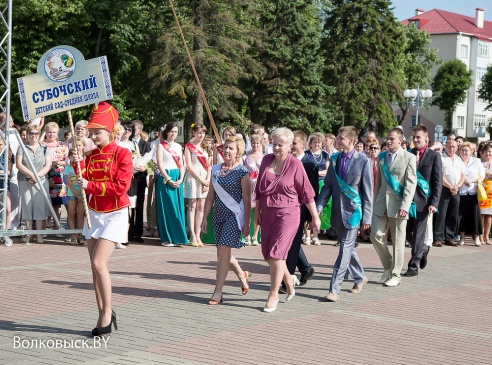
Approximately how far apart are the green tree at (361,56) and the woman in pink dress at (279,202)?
47220 mm

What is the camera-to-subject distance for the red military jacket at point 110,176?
6973 millimetres

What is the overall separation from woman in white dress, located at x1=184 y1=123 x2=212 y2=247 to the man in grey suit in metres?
4.65

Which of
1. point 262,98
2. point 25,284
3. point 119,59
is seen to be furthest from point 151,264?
point 262,98

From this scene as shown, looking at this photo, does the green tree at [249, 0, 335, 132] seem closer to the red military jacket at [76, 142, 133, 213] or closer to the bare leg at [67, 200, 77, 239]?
the bare leg at [67, 200, 77, 239]

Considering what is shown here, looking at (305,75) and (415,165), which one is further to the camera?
(305,75)

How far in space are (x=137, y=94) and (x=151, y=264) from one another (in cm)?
3271

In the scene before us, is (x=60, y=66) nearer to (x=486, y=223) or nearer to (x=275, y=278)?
(x=275, y=278)

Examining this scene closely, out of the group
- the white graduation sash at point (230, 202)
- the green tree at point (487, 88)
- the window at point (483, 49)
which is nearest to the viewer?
the white graduation sash at point (230, 202)

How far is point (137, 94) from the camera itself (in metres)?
43.5

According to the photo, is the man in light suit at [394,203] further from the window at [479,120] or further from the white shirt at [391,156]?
the window at [479,120]

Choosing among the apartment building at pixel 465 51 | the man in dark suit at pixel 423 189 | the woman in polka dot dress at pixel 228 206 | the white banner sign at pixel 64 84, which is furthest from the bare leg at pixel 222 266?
the apartment building at pixel 465 51

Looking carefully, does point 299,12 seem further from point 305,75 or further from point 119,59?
point 119,59

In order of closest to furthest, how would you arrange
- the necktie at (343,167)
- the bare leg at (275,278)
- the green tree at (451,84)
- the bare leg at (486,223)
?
the bare leg at (275,278) < the necktie at (343,167) < the bare leg at (486,223) < the green tree at (451,84)

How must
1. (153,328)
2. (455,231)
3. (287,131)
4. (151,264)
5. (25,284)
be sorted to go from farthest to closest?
1. (455,231)
2. (151,264)
3. (25,284)
4. (287,131)
5. (153,328)
